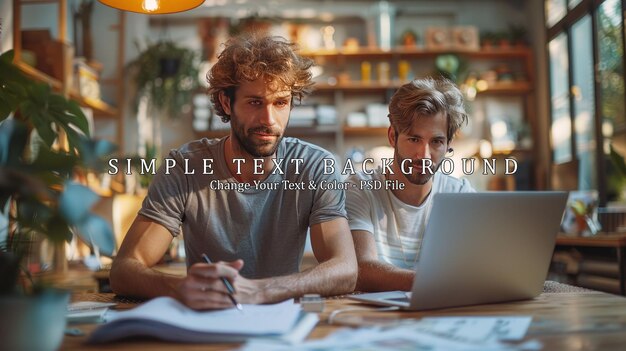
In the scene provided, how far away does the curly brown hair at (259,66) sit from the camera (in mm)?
1824

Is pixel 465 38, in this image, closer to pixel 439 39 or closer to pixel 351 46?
pixel 439 39

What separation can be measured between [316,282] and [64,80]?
10.3 feet

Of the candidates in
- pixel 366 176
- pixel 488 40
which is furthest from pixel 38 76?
pixel 488 40

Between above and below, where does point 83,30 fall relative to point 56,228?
above

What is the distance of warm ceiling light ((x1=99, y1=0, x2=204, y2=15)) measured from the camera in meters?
1.88

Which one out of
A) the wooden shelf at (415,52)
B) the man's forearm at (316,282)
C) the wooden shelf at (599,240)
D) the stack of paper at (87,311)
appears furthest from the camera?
the wooden shelf at (415,52)

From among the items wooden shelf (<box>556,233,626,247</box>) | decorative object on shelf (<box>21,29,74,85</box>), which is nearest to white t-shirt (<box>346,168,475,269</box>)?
→ wooden shelf (<box>556,233,626,247</box>)

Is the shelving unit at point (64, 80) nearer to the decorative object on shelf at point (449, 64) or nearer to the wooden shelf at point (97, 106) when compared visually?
the wooden shelf at point (97, 106)

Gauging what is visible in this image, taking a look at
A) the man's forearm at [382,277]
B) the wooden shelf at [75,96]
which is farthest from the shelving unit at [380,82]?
the man's forearm at [382,277]

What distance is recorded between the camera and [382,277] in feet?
5.23

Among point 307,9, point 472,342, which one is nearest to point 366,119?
point 307,9

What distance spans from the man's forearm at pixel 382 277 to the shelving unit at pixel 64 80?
2.13m

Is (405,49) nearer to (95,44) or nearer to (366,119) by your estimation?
(366,119)

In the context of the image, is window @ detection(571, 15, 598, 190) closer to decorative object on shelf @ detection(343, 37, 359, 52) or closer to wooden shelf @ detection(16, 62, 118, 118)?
decorative object on shelf @ detection(343, 37, 359, 52)
